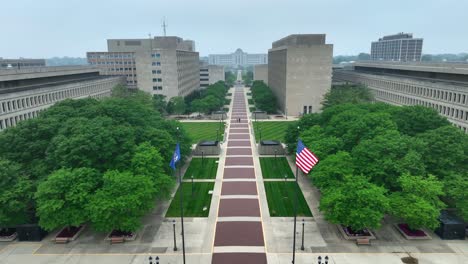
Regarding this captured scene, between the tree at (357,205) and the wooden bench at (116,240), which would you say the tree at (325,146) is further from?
the wooden bench at (116,240)

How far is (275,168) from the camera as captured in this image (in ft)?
181

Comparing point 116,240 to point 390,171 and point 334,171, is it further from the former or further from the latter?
point 390,171

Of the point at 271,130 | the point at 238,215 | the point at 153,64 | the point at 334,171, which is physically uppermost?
the point at 153,64

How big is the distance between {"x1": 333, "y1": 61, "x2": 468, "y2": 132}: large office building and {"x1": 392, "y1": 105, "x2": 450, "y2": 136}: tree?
65.9 feet

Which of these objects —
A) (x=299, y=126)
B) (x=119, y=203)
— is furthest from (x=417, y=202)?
(x=299, y=126)

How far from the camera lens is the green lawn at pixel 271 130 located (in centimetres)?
7706

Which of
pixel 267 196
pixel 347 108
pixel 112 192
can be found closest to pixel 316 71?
pixel 347 108

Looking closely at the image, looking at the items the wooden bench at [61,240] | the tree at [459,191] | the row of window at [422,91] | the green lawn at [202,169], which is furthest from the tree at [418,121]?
the wooden bench at [61,240]

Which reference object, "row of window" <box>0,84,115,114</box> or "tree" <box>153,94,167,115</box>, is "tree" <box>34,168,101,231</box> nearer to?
"row of window" <box>0,84,115,114</box>

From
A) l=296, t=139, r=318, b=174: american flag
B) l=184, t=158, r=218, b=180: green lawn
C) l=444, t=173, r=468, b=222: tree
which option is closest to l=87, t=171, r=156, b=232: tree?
l=296, t=139, r=318, b=174: american flag

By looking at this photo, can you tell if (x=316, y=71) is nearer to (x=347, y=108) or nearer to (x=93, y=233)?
(x=347, y=108)

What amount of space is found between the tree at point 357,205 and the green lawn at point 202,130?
44.9m

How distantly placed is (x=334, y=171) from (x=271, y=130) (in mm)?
48855

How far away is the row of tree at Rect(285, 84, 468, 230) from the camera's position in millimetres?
31203
